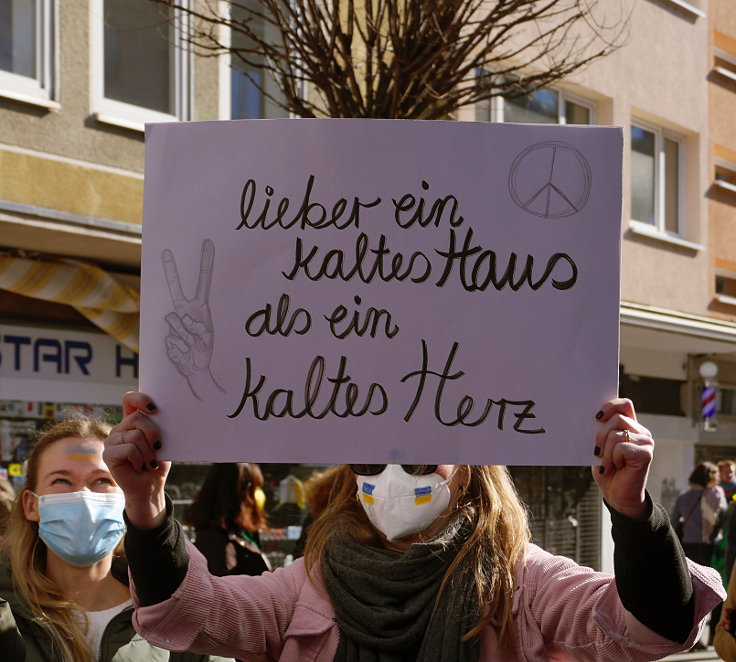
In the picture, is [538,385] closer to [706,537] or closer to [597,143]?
[597,143]

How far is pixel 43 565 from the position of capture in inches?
144

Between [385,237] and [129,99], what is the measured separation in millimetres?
8284

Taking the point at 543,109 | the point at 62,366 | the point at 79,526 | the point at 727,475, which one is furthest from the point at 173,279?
the point at 543,109

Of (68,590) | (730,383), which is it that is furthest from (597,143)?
(730,383)

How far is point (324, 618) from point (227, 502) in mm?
3613

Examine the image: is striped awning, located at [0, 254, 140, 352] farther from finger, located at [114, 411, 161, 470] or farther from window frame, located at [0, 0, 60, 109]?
finger, located at [114, 411, 161, 470]

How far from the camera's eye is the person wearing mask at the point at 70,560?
335cm

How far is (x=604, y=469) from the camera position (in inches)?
96.0

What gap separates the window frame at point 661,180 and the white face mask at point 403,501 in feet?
46.7

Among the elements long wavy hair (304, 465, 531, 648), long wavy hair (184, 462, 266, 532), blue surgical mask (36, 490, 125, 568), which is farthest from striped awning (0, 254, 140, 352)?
long wavy hair (304, 465, 531, 648)

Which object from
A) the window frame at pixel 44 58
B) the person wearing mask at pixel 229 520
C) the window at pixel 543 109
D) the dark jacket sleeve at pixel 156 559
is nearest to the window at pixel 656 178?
the window at pixel 543 109

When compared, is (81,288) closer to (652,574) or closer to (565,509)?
(652,574)

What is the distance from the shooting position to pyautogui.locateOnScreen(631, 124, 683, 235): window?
670 inches

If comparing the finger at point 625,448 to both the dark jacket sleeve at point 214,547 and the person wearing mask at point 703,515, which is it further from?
the person wearing mask at point 703,515
